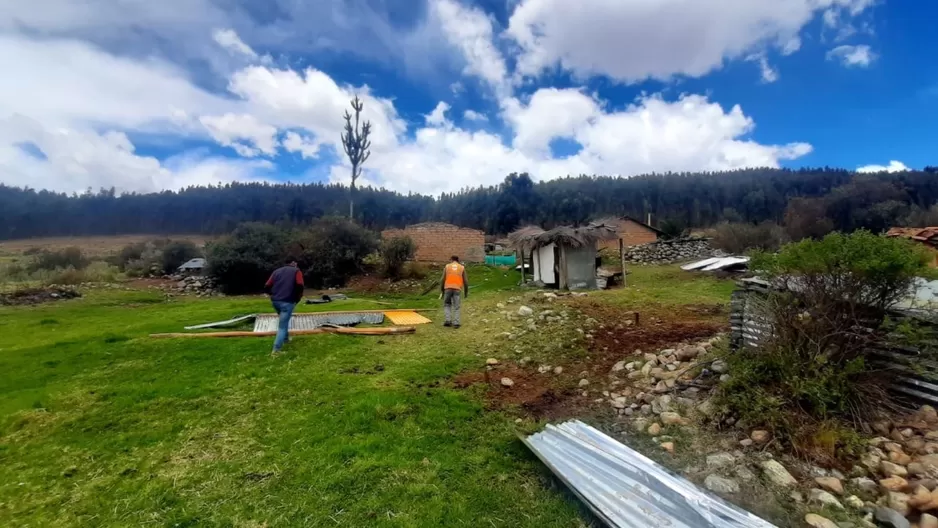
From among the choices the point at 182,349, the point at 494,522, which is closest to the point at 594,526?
the point at 494,522

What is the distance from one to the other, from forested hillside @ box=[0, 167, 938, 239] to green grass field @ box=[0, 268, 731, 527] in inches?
1558

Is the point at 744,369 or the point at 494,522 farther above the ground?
the point at 744,369

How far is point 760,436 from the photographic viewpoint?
3.46 metres

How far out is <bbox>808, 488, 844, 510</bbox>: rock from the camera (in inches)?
107

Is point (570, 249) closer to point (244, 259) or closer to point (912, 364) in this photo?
point (912, 364)

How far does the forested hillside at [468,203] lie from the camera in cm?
4969

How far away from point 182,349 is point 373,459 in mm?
5587

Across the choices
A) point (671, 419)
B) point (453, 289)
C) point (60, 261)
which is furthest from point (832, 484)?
point (60, 261)

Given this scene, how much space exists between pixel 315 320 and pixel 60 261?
1006 inches

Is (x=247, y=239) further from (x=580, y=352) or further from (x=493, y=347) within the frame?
(x=580, y=352)

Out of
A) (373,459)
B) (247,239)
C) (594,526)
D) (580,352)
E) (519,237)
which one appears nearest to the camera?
(594,526)

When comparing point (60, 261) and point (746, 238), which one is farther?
point (60, 261)

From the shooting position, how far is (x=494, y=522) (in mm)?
2881

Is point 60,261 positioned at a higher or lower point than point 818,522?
higher
